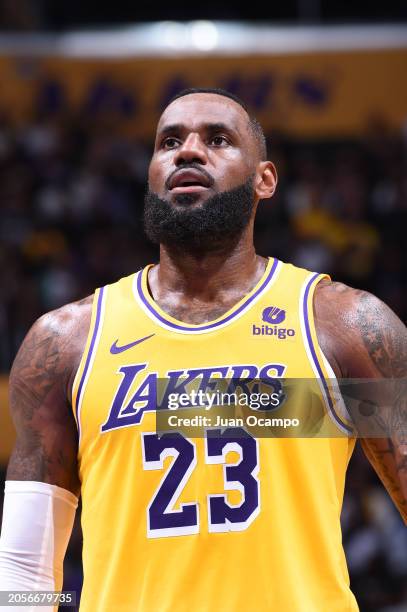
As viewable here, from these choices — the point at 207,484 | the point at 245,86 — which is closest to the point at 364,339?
the point at 207,484

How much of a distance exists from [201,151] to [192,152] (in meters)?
0.03

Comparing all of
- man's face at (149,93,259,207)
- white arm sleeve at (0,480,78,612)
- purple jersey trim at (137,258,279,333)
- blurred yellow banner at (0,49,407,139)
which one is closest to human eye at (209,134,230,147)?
man's face at (149,93,259,207)

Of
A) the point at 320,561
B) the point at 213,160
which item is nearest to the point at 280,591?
the point at 320,561

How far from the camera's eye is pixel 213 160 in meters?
3.31

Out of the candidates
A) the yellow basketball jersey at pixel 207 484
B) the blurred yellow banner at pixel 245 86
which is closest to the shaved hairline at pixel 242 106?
the yellow basketball jersey at pixel 207 484

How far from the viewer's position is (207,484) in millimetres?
2943

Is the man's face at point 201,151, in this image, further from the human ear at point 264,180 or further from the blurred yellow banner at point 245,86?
the blurred yellow banner at point 245,86

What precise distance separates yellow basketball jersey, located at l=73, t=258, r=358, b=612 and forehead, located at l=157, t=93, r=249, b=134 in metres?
0.66

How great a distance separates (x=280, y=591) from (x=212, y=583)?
0.62ft

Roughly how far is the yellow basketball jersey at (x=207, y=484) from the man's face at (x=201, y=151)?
0.44 metres

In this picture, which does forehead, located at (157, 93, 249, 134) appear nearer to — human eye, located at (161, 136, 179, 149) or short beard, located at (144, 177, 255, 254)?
human eye, located at (161, 136, 179, 149)

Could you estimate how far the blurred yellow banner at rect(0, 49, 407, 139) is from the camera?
8.52 meters

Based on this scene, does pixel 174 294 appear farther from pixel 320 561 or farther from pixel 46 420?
pixel 320 561

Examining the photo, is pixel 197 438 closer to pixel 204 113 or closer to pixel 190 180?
pixel 190 180
